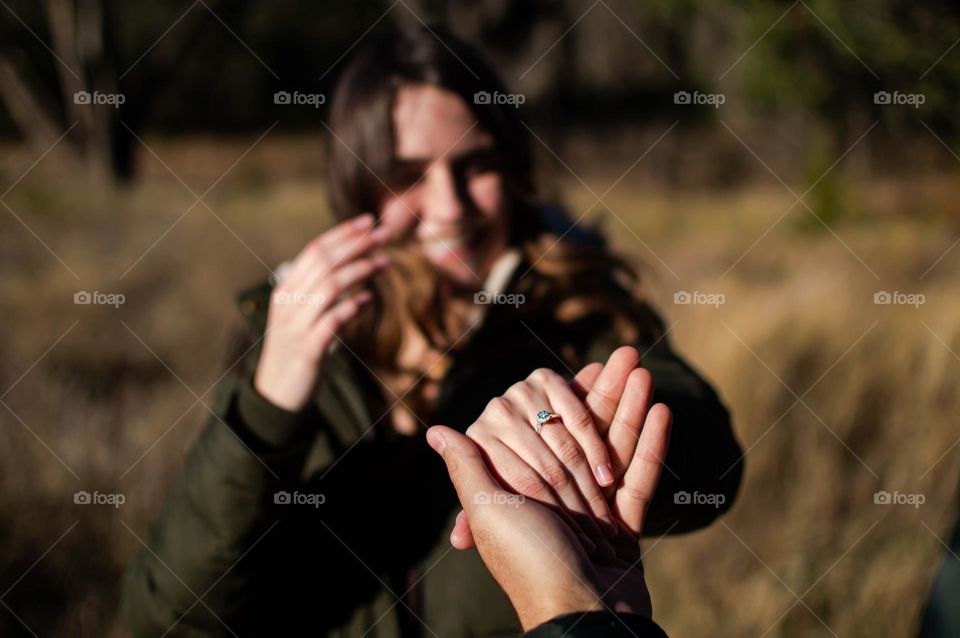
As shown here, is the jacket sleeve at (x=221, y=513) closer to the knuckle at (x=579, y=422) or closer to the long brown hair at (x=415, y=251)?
the long brown hair at (x=415, y=251)

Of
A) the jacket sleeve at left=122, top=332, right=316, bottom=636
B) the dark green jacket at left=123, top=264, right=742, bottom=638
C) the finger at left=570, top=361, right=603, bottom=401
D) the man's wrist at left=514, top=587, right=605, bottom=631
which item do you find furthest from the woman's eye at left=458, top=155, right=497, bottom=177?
the man's wrist at left=514, top=587, right=605, bottom=631

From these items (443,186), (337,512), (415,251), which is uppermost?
(443,186)

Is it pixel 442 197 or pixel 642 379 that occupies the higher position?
pixel 442 197

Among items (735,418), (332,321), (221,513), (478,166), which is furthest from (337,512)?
(735,418)

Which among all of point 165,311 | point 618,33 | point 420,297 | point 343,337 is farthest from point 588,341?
point 618,33

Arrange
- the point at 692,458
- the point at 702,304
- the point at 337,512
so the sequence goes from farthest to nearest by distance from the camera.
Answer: the point at 702,304, the point at 337,512, the point at 692,458

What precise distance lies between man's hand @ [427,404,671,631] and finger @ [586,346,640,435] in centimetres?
4

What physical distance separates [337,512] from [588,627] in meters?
0.72

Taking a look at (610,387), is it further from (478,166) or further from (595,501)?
(478,166)

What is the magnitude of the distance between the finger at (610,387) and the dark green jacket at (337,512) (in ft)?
0.82

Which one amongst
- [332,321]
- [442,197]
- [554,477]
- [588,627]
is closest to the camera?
[588,627]

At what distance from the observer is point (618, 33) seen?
1599 centimetres

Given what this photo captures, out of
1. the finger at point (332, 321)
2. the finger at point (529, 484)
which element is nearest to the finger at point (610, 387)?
the finger at point (529, 484)

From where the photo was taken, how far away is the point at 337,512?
1.30 meters
